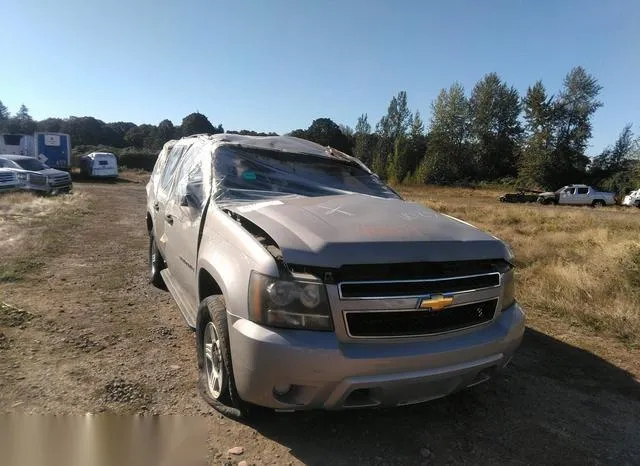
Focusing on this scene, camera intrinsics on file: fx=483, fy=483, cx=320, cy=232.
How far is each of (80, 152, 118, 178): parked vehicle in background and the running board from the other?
103ft

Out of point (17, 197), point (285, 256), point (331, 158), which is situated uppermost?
point (331, 158)

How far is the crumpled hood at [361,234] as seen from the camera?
2566mm

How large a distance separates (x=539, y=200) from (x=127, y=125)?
74.1m

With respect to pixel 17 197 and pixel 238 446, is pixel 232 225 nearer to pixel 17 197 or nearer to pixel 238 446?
pixel 238 446

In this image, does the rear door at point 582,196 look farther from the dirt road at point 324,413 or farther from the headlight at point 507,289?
the headlight at point 507,289

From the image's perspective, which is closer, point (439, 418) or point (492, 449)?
point (492, 449)

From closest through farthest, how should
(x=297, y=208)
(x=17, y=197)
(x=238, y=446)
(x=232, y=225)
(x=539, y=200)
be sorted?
1. (x=238, y=446)
2. (x=232, y=225)
3. (x=297, y=208)
4. (x=17, y=197)
5. (x=539, y=200)

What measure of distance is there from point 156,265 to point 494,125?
7366 cm

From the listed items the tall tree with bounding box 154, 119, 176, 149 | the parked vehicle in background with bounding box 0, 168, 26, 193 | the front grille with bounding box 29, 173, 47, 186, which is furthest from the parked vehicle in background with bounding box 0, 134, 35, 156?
the tall tree with bounding box 154, 119, 176, 149

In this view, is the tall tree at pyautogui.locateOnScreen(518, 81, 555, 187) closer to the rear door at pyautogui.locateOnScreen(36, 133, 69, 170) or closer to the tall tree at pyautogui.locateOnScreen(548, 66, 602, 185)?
the tall tree at pyautogui.locateOnScreen(548, 66, 602, 185)

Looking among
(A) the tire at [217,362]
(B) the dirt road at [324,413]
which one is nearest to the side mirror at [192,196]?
(A) the tire at [217,362]

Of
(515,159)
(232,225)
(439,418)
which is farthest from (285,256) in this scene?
(515,159)

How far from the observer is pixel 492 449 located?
2.84 meters

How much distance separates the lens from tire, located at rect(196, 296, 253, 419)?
112 inches
